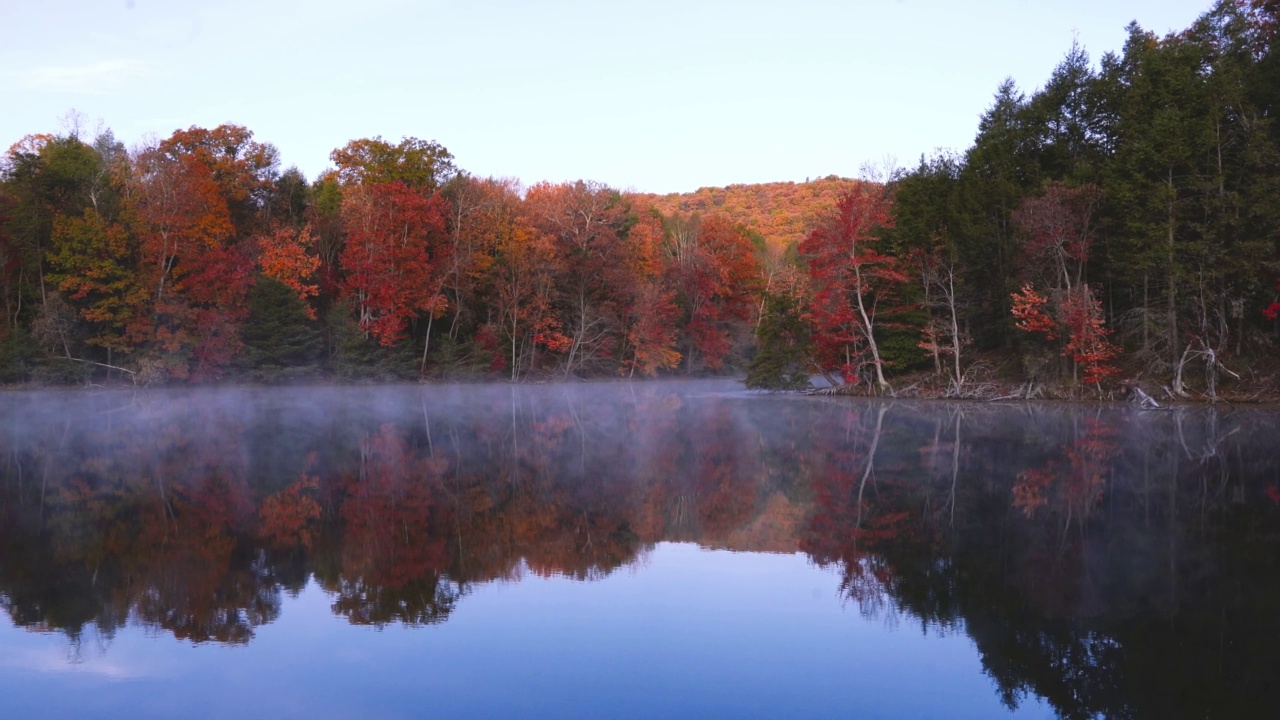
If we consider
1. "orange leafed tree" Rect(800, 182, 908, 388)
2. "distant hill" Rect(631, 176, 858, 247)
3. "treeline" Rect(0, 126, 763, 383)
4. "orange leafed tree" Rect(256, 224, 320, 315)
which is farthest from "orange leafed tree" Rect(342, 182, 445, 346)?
"distant hill" Rect(631, 176, 858, 247)

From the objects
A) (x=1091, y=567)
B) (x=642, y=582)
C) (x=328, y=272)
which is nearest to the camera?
(x=642, y=582)

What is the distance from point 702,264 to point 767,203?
38620 mm

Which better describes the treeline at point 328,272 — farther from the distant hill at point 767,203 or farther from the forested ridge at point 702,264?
the distant hill at point 767,203

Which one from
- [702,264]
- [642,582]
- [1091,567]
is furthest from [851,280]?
[642,582]

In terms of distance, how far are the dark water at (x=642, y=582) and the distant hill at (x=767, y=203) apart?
221 ft

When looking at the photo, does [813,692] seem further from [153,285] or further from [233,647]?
[153,285]

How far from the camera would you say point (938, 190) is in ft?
132

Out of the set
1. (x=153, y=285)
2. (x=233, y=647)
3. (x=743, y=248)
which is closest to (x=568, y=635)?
(x=233, y=647)

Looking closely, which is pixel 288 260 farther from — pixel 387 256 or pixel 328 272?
pixel 387 256

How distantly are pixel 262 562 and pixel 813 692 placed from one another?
18.9 ft

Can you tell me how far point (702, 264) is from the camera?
59906 mm

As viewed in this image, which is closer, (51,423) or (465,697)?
(465,697)

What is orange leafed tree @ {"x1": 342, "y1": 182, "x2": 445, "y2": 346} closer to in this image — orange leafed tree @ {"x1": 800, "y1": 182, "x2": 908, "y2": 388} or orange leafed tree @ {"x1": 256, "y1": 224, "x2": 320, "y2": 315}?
orange leafed tree @ {"x1": 256, "y1": 224, "x2": 320, "y2": 315}

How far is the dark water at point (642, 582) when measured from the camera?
19.8ft
